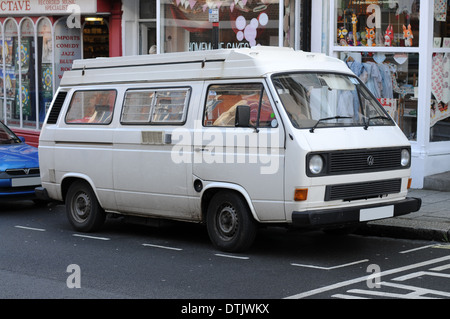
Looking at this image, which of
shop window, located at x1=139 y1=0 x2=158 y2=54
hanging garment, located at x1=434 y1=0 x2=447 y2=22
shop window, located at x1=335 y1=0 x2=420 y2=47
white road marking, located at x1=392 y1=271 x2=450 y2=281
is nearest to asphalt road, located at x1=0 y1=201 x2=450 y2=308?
white road marking, located at x1=392 y1=271 x2=450 y2=281

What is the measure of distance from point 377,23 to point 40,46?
366 inches

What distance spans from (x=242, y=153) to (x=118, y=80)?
2.46 meters

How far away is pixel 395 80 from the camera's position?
47.0 feet

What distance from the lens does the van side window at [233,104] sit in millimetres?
9039

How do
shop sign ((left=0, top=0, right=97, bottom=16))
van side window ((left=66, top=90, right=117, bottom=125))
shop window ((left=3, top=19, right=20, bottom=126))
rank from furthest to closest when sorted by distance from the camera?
shop window ((left=3, top=19, right=20, bottom=126))
shop sign ((left=0, top=0, right=97, bottom=16))
van side window ((left=66, top=90, right=117, bottom=125))

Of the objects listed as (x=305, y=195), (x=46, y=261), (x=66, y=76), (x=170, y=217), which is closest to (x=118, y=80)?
(x=66, y=76)

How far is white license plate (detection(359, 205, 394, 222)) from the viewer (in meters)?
8.86

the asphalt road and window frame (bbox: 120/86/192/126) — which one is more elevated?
window frame (bbox: 120/86/192/126)

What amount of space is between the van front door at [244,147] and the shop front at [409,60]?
17.3 feet

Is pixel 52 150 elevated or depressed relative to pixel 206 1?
depressed

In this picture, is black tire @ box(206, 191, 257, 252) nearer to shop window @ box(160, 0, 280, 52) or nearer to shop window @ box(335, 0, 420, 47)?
shop window @ box(335, 0, 420, 47)

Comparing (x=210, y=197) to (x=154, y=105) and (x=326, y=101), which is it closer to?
(x=154, y=105)

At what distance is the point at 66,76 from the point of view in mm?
11555
